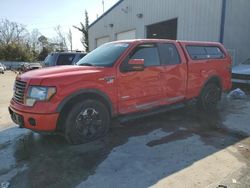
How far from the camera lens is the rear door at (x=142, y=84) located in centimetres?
533

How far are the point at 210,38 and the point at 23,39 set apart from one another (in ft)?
262

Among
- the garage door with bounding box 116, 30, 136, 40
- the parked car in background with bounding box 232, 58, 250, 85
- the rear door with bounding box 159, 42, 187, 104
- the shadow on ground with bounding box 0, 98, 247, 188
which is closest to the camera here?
the shadow on ground with bounding box 0, 98, 247, 188

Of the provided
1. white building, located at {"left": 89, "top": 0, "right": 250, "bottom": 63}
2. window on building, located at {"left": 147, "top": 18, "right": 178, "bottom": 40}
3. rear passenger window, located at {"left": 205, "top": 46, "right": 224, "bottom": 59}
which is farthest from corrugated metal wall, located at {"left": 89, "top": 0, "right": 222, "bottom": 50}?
rear passenger window, located at {"left": 205, "top": 46, "right": 224, "bottom": 59}

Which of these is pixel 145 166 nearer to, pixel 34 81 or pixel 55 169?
pixel 55 169

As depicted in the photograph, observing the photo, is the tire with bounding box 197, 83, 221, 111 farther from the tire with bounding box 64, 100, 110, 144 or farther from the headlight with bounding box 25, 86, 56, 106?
the headlight with bounding box 25, 86, 56, 106

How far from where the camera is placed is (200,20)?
14.1 m

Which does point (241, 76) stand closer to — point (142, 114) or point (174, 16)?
point (174, 16)

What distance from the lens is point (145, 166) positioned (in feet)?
13.2

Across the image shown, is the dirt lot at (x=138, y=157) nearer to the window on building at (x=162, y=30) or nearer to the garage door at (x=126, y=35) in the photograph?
the window on building at (x=162, y=30)

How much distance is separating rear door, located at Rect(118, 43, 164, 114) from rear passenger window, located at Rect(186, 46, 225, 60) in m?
1.26

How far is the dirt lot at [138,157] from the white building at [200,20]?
27.3 ft

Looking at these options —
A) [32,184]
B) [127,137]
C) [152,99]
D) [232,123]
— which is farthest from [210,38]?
[32,184]

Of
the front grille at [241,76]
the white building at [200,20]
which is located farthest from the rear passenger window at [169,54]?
the white building at [200,20]

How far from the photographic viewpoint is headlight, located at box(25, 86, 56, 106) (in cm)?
445
